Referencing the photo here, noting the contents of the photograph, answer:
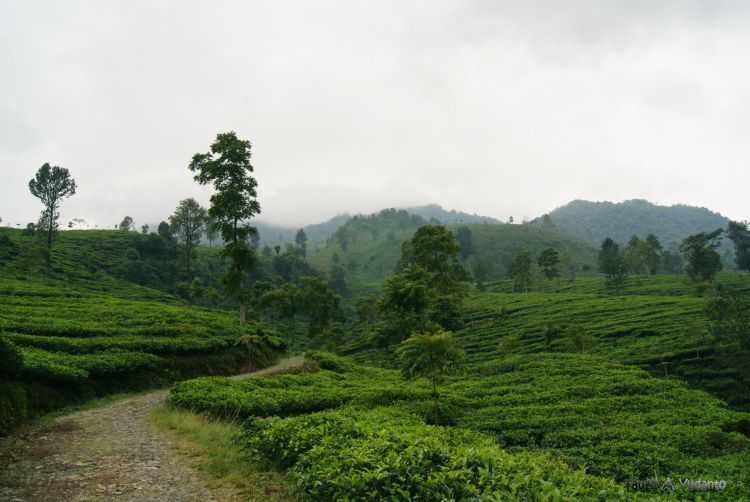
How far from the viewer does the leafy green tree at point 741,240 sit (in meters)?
94.9

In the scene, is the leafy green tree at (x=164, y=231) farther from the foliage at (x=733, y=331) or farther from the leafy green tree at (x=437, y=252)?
the foliage at (x=733, y=331)

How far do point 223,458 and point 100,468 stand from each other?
8.60 ft

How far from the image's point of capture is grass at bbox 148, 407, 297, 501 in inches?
339

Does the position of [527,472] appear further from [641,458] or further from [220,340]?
[220,340]

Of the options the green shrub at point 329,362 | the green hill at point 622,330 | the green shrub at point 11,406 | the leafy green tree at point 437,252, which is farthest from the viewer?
the leafy green tree at point 437,252

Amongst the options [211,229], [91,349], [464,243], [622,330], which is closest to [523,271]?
[622,330]

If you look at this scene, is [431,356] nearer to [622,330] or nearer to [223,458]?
[223,458]

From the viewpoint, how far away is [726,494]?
10.3m

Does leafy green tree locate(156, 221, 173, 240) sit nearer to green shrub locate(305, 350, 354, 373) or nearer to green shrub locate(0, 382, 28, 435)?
green shrub locate(305, 350, 354, 373)

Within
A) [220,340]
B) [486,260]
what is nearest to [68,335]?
[220,340]

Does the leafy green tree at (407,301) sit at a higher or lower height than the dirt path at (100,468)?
higher

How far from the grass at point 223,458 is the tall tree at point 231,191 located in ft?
77.9

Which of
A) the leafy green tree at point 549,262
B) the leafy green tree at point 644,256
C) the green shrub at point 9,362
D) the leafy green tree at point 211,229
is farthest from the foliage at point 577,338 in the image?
the leafy green tree at point 644,256

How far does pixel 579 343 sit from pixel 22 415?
48606 mm
